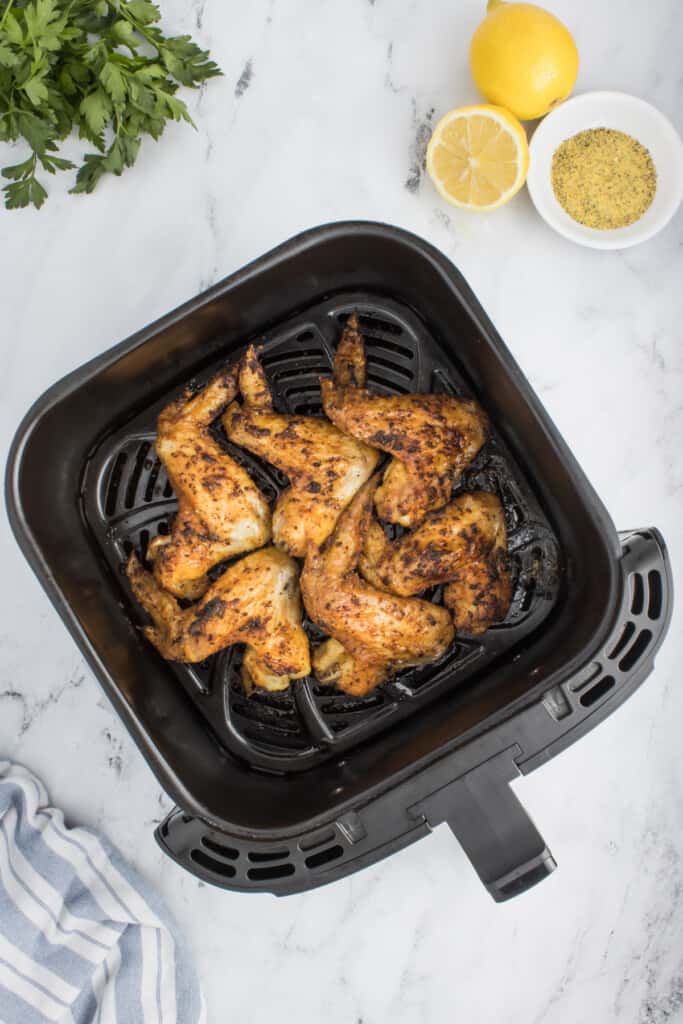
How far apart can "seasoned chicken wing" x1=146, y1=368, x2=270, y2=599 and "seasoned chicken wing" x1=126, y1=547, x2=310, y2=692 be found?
0.12 ft

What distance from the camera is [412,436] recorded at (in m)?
1.29

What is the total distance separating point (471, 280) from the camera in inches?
59.2

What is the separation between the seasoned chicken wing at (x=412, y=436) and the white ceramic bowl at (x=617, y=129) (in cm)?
37

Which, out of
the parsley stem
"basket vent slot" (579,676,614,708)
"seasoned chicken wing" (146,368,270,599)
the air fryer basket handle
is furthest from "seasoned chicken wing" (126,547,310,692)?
the parsley stem

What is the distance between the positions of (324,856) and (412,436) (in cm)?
60

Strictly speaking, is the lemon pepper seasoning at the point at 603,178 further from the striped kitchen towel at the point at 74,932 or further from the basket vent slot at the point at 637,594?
the striped kitchen towel at the point at 74,932

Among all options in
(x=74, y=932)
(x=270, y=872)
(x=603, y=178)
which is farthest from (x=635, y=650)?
(x=74, y=932)

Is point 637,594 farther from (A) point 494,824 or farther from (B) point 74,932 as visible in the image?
(B) point 74,932

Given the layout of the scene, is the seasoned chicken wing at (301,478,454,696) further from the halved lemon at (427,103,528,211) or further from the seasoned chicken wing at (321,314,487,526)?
the halved lemon at (427,103,528,211)

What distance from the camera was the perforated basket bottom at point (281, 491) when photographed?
4.55 feet

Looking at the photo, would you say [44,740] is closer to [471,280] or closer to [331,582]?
[331,582]

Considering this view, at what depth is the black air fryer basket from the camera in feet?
3.92

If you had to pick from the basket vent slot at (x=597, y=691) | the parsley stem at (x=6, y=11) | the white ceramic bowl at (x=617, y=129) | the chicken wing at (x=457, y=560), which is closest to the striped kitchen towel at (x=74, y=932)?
the chicken wing at (x=457, y=560)

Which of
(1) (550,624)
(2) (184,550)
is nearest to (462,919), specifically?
(1) (550,624)
